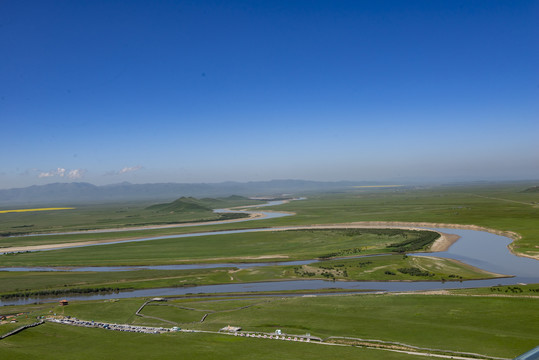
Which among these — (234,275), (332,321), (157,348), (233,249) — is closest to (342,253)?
(234,275)

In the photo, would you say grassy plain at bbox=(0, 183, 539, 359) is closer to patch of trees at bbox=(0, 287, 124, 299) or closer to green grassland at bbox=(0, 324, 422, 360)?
green grassland at bbox=(0, 324, 422, 360)

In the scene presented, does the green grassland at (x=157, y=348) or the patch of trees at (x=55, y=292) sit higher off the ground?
the green grassland at (x=157, y=348)

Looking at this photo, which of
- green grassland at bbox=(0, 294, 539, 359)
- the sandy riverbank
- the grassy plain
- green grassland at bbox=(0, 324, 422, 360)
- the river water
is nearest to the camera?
green grassland at bbox=(0, 324, 422, 360)

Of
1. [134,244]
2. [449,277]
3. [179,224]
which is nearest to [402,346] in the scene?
[449,277]

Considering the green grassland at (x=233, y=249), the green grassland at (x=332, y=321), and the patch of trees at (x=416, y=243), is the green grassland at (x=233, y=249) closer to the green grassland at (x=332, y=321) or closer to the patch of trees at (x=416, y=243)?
the patch of trees at (x=416, y=243)

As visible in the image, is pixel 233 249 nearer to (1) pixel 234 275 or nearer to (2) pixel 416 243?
(1) pixel 234 275

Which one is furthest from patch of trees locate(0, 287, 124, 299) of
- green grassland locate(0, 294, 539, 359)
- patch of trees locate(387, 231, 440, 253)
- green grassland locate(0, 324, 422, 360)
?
patch of trees locate(387, 231, 440, 253)

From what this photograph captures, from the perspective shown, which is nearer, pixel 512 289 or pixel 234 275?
pixel 512 289

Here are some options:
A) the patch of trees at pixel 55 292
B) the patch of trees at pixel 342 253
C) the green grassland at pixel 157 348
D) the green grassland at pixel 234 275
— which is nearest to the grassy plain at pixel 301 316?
the green grassland at pixel 157 348

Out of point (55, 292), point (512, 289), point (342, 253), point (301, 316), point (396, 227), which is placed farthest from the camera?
point (396, 227)

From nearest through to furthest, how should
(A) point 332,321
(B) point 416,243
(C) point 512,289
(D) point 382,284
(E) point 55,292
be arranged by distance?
(A) point 332,321, (C) point 512,289, (D) point 382,284, (E) point 55,292, (B) point 416,243

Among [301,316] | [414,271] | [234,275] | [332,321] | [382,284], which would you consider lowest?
[234,275]

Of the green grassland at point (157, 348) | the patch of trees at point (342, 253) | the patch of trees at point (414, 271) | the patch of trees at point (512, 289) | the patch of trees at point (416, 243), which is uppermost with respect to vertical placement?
the green grassland at point (157, 348)
